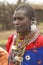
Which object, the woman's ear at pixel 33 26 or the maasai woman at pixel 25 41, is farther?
the woman's ear at pixel 33 26

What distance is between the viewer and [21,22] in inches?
171

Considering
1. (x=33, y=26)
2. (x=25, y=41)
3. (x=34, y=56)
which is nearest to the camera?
(x=34, y=56)

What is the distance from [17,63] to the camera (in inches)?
172

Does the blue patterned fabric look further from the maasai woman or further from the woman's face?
the woman's face

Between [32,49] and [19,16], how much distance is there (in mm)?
472

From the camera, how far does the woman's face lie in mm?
4324

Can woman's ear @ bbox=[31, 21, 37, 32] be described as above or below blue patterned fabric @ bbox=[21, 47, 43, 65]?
above

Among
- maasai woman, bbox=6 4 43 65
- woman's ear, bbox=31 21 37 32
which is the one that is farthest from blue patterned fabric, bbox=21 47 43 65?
woman's ear, bbox=31 21 37 32

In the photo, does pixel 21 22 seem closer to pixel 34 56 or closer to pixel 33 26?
pixel 33 26

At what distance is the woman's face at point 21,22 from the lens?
432 cm

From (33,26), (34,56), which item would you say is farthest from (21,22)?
(34,56)

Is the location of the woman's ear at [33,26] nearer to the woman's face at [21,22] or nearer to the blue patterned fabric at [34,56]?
the woman's face at [21,22]

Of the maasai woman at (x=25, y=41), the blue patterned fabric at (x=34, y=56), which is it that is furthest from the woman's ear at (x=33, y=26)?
the blue patterned fabric at (x=34, y=56)

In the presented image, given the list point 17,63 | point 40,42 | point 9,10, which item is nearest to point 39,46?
point 40,42
